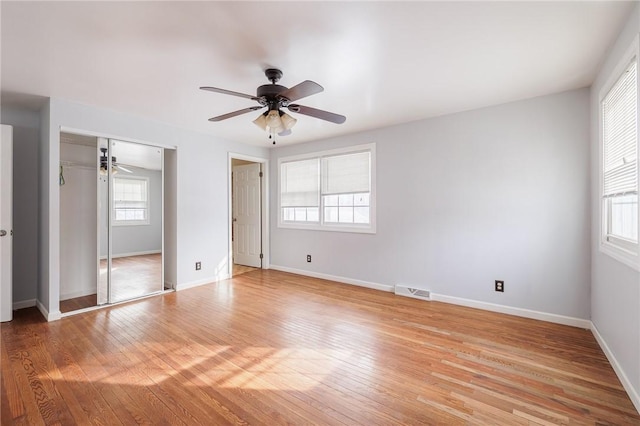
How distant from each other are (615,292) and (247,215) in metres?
5.34

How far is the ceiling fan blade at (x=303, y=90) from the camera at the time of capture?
6.50 ft

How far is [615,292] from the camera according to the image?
2.11 meters

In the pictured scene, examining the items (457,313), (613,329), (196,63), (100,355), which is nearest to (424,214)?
(457,313)

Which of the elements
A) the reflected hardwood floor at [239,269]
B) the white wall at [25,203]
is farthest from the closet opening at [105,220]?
the reflected hardwood floor at [239,269]

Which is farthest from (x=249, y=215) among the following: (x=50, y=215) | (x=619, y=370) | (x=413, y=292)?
(x=619, y=370)

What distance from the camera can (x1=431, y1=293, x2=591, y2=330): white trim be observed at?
2900mm

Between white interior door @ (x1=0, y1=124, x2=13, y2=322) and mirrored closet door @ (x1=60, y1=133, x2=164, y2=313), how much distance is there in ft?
1.51

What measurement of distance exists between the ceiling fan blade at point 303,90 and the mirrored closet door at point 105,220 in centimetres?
270

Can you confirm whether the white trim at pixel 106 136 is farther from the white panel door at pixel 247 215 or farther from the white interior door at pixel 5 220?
the white panel door at pixel 247 215

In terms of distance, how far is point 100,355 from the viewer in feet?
7.72

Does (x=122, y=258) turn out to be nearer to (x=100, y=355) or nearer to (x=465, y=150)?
(x=100, y=355)

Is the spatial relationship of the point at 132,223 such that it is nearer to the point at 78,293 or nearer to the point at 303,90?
the point at 78,293

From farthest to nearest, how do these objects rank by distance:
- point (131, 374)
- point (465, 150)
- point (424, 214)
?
point (424, 214) → point (465, 150) → point (131, 374)

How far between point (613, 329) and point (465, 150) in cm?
219
